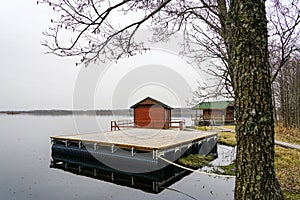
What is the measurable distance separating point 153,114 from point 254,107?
57.8 ft

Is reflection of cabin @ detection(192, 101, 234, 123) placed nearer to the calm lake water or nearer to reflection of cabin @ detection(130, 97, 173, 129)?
reflection of cabin @ detection(130, 97, 173, 129)

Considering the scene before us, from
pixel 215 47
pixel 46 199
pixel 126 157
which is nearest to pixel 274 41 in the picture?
pixel 215 47

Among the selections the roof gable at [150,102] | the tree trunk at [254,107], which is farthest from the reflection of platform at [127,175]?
the roof gable at [150,102]

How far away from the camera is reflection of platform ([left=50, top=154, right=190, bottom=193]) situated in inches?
329

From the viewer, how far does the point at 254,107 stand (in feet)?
6.30

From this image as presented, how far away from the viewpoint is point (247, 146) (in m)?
1.94

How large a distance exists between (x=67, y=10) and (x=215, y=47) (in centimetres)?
458

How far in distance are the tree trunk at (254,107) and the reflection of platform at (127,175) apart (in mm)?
6179

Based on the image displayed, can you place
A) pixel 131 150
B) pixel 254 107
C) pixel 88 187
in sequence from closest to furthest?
1. pixel 254 107
2. pixel 88 187
3. pixel 131 150

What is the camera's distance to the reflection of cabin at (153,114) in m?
19.3

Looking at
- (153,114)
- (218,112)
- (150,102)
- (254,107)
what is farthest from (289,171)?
(218,112)

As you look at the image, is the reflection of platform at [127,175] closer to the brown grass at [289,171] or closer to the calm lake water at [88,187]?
the calm lake water at [88,187]

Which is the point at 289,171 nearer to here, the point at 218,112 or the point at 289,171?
the point at 289,171

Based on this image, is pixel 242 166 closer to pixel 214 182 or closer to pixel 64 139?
pixel 214 182
